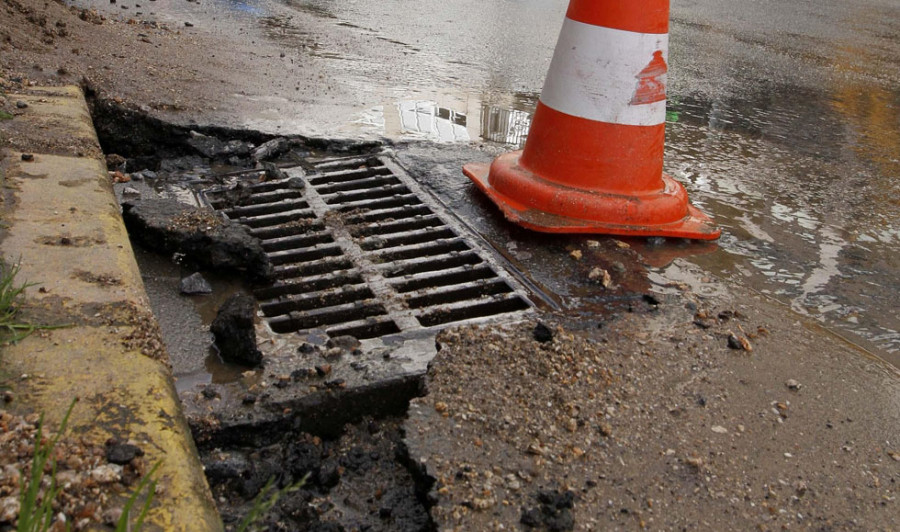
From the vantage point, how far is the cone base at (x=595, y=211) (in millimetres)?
2928

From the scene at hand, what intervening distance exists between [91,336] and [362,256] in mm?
1213

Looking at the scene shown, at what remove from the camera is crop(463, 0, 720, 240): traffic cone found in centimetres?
291


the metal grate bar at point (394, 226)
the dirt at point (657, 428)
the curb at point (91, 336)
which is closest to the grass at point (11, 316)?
the curb at point (91, 336)

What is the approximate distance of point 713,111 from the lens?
5.11 m

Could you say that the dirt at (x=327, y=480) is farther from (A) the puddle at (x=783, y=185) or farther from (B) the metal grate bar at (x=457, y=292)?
(A) the puddle at (x=783, y=185)

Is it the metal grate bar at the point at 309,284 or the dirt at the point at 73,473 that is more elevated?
the dirt at the point at 73,473

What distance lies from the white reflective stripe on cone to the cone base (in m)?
0.30

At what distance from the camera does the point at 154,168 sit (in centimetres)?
346

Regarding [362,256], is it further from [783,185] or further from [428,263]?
[783,185]

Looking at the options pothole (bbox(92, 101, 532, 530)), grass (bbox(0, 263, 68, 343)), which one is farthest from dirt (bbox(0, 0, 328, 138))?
grass (bbox(0, 263, 68, 343))

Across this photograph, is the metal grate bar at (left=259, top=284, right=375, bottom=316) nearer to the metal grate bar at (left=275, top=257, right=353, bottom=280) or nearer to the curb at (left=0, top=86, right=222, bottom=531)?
the metal grate bar at (left=275, top=257, right=353, bottom=280)

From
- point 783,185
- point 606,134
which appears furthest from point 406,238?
point 783,185

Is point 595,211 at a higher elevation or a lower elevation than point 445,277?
higher

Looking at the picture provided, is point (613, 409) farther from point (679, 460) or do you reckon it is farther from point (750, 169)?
point (750, 169)
